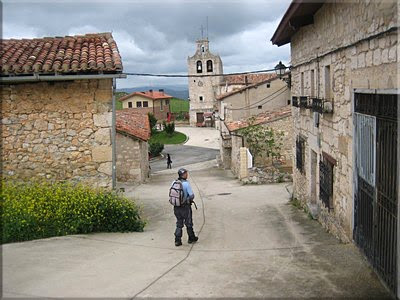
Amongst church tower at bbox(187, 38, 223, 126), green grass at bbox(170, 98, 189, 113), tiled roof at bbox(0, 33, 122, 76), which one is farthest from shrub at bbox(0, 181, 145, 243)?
green grass at bbox(170, 98, 189, 113)

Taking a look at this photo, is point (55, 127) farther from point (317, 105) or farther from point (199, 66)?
point (199, 66)

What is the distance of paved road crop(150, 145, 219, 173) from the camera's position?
3706 centimetres

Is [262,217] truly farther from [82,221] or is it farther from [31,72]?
[31,72]

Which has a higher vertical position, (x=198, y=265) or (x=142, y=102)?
(x=142, y=102)

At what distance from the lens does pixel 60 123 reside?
995 centimetres

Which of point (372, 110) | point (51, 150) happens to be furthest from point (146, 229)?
point (372, 110)

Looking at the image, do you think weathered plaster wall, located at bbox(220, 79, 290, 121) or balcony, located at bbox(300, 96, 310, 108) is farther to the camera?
weathered plaster wall, located at bbox(220, 79, 290, 121)

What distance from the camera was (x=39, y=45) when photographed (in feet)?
36.3

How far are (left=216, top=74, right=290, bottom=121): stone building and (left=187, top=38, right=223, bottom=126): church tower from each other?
1070 inches

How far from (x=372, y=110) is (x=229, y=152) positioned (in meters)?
23.9

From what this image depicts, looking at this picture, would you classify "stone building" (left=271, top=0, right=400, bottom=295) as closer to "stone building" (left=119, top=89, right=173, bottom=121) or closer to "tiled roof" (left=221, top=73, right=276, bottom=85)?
"tiled roof" (left=221, top=73, right=276, bottom=85)

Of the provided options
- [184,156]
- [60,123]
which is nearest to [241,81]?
[184,156]

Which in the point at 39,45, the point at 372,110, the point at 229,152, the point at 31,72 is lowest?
the point at 229,152

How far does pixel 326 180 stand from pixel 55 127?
5.67 meters
